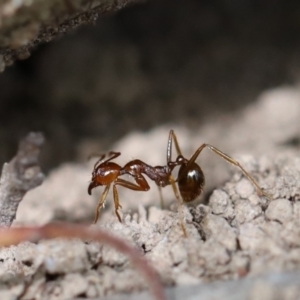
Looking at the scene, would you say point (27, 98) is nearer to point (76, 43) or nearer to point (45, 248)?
point (76, 43)

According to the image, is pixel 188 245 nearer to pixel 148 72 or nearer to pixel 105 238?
pixel 105 238

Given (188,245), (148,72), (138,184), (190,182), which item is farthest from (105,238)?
(148,72)

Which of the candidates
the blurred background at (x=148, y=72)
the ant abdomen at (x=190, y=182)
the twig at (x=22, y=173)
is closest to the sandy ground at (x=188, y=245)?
the ant abdomen at (x=190, y=182)

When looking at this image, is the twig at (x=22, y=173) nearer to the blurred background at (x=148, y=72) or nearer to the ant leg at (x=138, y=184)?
the ant leg at (x=138, y=184)

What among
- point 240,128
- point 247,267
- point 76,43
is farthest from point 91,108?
point 247,267

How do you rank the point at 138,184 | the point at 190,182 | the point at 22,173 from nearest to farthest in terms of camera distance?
the point at 22,173, the point at 190,182, the point at 138,184
